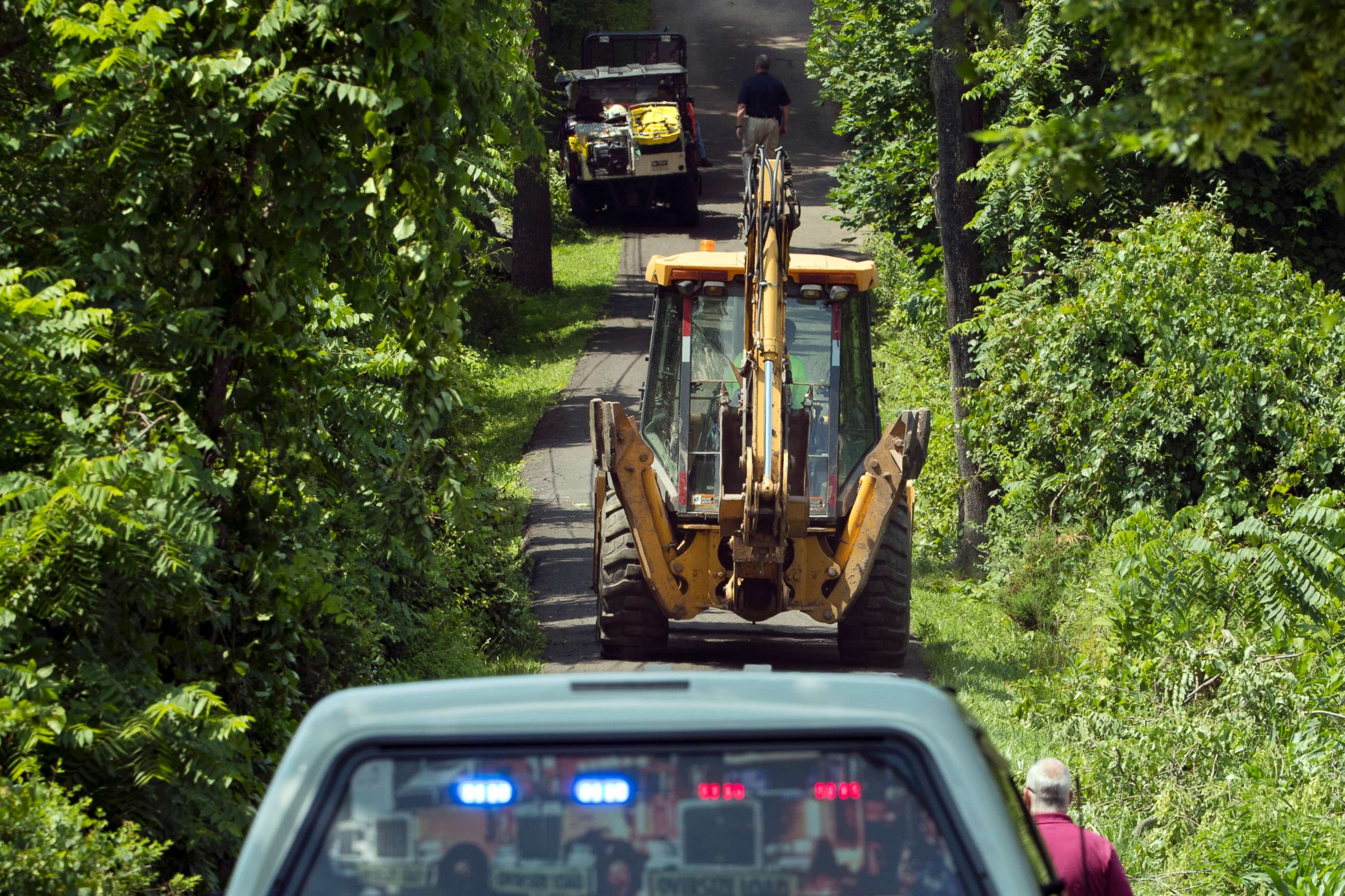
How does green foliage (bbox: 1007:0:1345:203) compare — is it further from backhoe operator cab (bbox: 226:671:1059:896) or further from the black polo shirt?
the black polo shirt

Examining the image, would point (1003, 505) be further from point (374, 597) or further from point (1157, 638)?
point (374, 597)

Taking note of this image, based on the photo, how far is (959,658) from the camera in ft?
37.1

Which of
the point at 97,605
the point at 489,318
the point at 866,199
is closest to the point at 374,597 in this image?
the point at 97,605

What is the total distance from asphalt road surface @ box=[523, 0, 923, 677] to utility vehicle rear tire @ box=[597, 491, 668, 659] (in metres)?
0.21

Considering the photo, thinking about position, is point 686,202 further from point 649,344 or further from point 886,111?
point 649,344

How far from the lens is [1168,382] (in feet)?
40.3

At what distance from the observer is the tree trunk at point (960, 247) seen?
47.4 feet

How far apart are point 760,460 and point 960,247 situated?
6.23 m

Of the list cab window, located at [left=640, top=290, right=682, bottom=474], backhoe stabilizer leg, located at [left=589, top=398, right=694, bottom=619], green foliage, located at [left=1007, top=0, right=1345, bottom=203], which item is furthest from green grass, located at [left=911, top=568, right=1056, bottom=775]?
green foliage, located at [left=1007, top=0, right=1345, bottom=203]

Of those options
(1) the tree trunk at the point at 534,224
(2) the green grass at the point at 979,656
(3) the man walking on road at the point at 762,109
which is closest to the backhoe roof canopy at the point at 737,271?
(2) the green grass at the point at 979,656

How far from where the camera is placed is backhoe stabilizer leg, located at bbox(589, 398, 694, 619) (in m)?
10.3

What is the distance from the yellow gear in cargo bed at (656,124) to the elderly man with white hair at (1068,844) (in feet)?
81.2

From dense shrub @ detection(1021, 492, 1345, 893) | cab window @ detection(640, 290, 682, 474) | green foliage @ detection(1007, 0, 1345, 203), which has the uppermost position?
green foliage @ detection(1007, 0, 1345, 203)

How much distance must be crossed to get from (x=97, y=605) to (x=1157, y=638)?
19.9 feet
